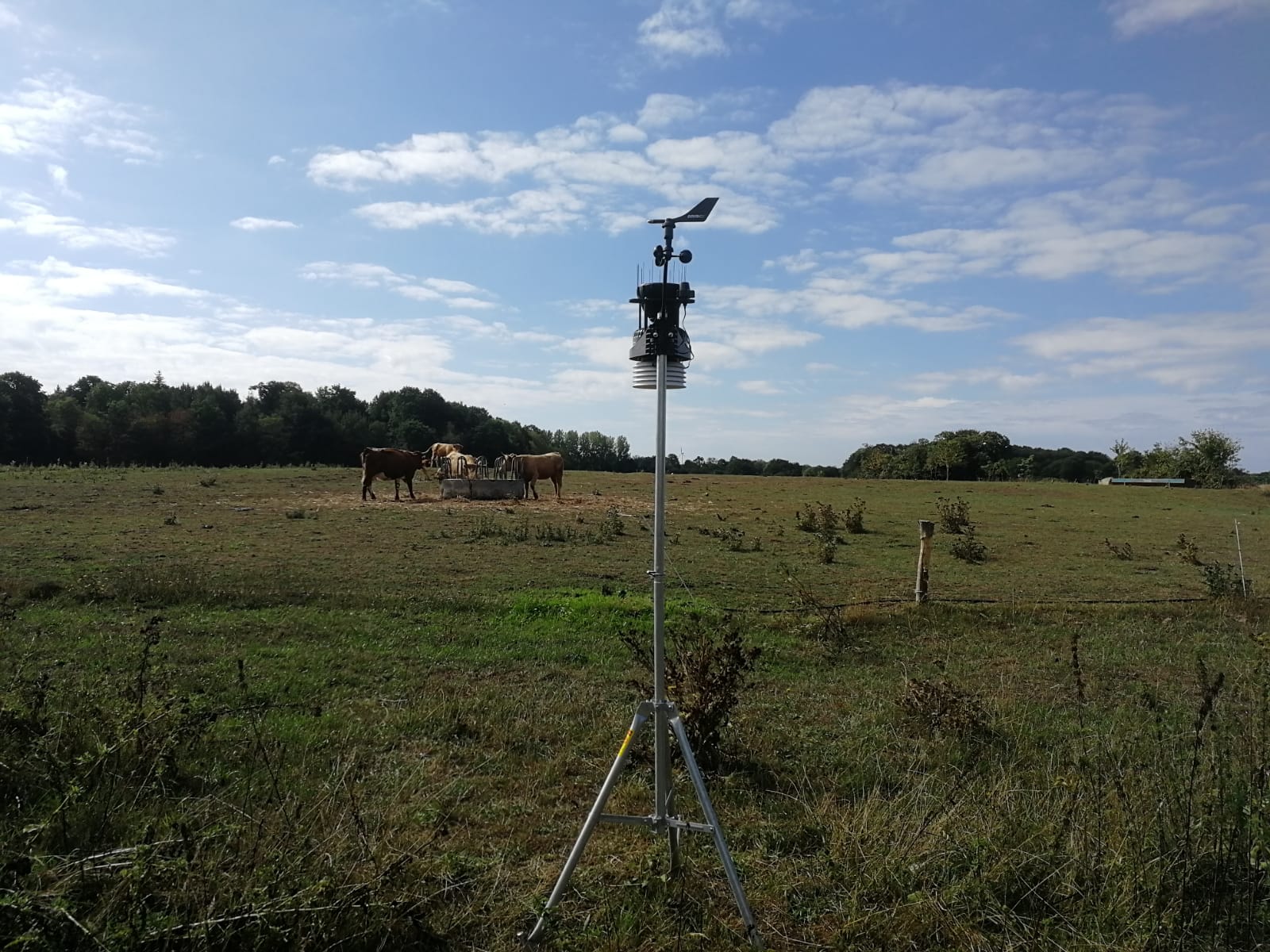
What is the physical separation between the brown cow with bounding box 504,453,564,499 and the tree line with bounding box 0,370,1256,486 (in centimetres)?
665

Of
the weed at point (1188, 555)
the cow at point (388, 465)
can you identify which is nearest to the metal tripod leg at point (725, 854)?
the weed at point (1188, 555)

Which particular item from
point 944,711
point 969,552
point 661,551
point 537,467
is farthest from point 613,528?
point 661,551

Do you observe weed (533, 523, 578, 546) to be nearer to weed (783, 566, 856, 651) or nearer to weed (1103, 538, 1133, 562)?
weed (783, 566, 856, 651)

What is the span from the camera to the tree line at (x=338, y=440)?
199 ft

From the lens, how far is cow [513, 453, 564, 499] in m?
32.8

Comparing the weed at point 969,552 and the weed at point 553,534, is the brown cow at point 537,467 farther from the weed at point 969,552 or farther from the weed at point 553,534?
the weed at point 969,552

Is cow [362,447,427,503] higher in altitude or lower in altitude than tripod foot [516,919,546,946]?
higher

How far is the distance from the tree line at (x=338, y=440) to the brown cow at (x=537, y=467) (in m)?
6.65

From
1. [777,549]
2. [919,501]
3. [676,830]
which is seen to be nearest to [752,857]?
[676,830]

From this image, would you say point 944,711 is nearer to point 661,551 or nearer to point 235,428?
point 661,551

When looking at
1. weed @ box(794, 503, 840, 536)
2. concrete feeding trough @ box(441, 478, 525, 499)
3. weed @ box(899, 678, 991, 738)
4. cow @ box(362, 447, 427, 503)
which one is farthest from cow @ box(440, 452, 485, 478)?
weed @ box(899, 678, 991, 738)

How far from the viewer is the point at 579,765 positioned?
520 centimetres

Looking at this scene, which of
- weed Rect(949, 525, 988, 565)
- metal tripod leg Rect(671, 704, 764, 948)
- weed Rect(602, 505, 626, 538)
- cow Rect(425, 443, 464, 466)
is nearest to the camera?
metal tripod leg Rect(671, 704, 764, 948)

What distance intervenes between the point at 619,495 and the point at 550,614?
83.9 feet
